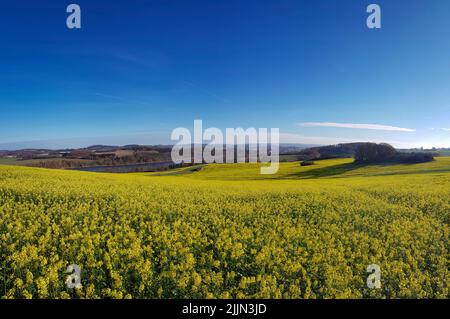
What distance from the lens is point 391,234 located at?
974 cm

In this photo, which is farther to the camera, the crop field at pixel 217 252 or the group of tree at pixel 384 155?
the group of tree at pixel 384 155

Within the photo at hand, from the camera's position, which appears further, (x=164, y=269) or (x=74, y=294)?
(x=164, y=269)

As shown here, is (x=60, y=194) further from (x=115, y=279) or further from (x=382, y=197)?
(x=382, y=197)

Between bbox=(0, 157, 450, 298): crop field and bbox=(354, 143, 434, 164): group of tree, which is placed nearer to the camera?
bbox=(0, 157, 450, 298): crop field

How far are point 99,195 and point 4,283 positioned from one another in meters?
7.90

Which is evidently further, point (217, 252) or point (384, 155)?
point (384, 155)

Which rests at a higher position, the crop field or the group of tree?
the group of tree

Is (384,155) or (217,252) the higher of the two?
(384,155)

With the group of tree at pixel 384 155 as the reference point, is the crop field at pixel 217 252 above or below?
below
